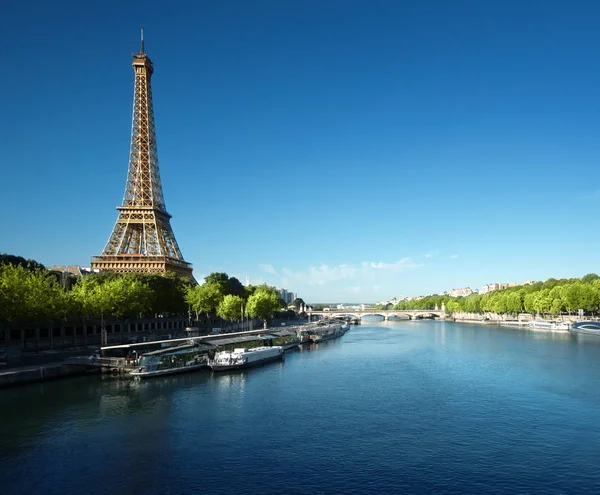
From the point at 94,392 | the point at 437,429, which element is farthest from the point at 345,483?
the point at 94,392

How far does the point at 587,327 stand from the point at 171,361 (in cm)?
8994

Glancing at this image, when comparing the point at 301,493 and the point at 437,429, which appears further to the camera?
the point at 437,429

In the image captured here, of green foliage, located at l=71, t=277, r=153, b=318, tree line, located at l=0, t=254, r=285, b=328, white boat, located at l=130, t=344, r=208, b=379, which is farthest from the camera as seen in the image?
green foliage, located at l=71, t=277, r=153, b=318

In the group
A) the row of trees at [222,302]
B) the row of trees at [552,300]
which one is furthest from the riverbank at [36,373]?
the row of trees at [552,300]

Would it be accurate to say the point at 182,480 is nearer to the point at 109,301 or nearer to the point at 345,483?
the point at 345,483

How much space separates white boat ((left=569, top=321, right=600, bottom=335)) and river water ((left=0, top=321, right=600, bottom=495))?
5706 cm

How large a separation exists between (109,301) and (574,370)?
55.4 meters

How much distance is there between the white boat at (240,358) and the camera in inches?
2151

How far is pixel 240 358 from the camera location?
56.9 m

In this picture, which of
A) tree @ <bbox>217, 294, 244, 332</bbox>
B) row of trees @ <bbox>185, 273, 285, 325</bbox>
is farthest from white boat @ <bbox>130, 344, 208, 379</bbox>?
tree @ <bbox>217, 294, 244, 332</bbox>

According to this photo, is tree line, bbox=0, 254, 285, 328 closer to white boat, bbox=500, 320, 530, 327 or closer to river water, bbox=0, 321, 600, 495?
river water, bbox=0, 321, 600, 495

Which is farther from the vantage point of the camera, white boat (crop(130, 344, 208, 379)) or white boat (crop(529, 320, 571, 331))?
white boat (crop(529, 320, 571, 331))

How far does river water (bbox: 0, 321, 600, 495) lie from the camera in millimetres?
22625

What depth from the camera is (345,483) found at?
2228cm
